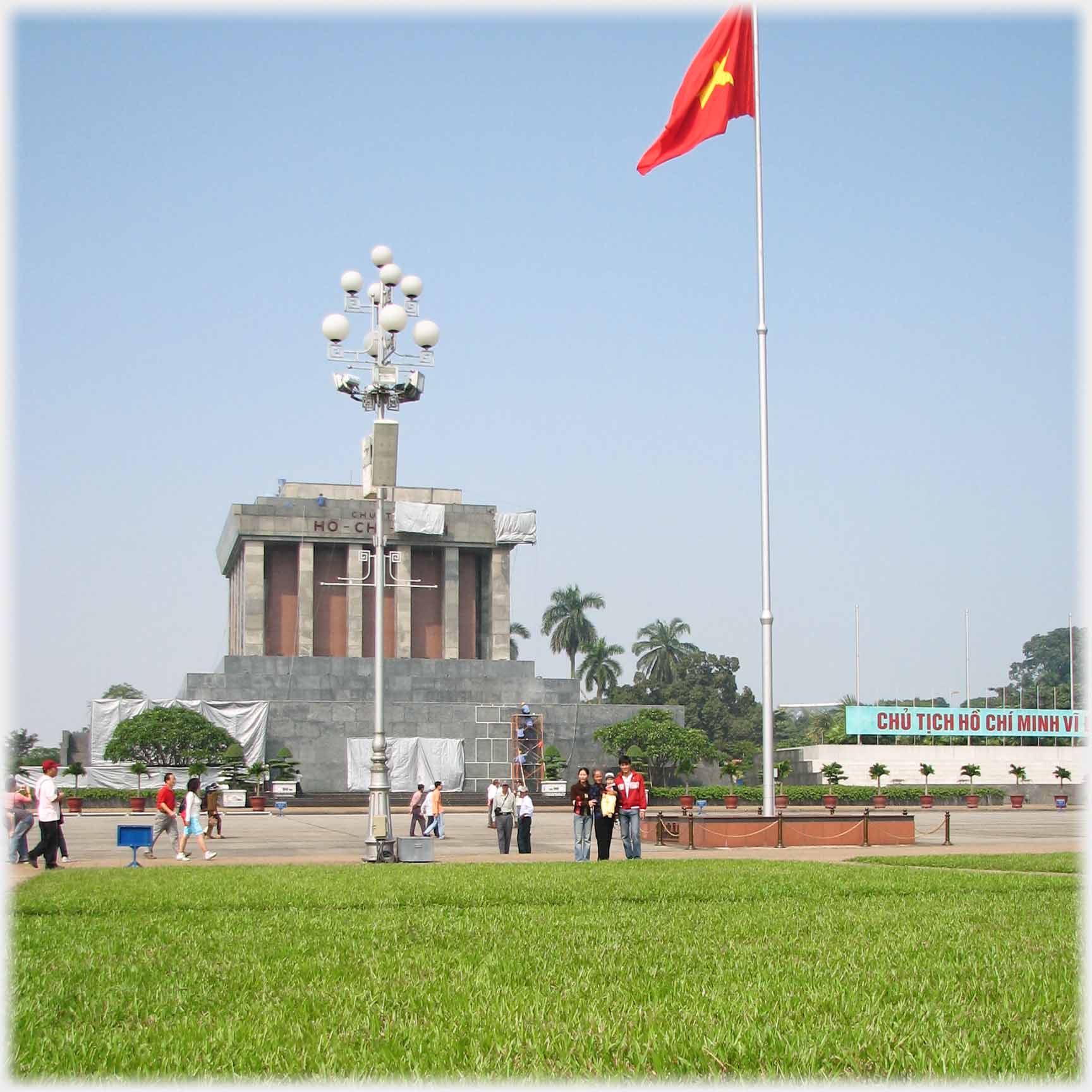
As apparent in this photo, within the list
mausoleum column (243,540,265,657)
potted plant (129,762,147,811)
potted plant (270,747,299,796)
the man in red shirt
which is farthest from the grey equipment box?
mausoleum column (243,540,265,657)

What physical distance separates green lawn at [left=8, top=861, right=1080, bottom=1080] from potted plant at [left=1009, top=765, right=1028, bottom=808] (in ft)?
152

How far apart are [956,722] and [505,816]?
5686 cm

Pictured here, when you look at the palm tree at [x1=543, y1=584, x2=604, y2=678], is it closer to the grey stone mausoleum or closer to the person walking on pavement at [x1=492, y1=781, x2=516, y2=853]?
the grey stone mausoleum

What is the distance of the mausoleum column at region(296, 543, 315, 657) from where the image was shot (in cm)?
6234

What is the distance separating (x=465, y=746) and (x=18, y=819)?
118ft

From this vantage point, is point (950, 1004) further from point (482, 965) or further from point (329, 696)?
point (329, 696)

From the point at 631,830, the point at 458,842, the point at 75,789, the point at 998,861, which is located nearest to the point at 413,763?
the point at 75,789

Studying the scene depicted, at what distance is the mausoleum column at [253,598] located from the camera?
62125mm

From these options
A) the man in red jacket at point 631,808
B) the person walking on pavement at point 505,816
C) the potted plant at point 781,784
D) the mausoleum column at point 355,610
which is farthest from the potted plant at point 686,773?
the man in red jacket at point 631,808

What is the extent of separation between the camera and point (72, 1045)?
6.55 metres

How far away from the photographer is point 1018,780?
70.6 meters

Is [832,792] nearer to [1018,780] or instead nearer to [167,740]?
[1018,780]

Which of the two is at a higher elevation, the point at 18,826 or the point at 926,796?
the point at 18,826

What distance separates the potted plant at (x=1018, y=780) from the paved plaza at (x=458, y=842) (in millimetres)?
11494
